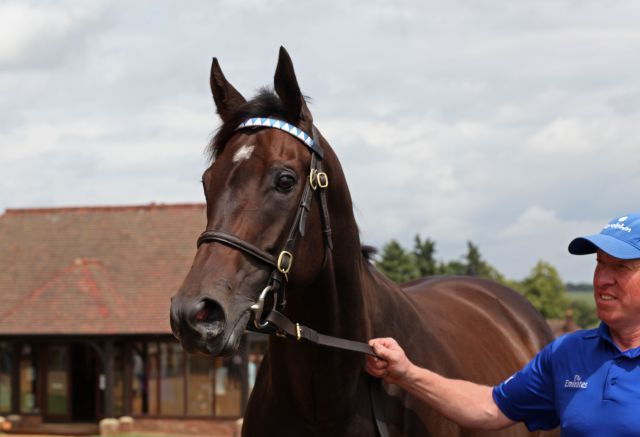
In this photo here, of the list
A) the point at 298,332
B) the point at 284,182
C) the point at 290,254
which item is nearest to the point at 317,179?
the point at 284,182

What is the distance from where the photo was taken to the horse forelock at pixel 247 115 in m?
3.78

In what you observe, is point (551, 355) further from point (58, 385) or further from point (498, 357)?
point (58, 385)

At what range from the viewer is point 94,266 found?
30828 mm

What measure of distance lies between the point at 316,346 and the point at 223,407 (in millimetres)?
25973

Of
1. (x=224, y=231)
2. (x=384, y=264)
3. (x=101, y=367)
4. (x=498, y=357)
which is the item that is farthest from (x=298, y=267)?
(x=384, y=264)

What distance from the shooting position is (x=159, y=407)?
2973 cm

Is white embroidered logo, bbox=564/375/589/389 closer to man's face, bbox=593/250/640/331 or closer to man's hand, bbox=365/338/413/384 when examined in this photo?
man's face, bbox=593/250/640/331

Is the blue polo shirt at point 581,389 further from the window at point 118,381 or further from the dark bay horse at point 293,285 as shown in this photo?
the window at point 118,381

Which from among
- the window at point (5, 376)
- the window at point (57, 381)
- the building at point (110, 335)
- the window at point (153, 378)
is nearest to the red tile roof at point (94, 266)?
the building at point (110, 335)

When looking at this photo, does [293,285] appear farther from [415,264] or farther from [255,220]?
[415,264]

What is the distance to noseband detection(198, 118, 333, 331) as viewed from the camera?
11.2 ft

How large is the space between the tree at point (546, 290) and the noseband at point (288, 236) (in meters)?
75.5

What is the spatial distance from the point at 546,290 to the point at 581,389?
7936 cm

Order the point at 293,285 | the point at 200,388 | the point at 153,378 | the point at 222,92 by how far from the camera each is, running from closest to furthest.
A: the point at 293,285 → the point at 222,92 → the point at 200,388 → the point at 153,378
